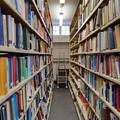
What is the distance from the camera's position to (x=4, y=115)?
1328mm

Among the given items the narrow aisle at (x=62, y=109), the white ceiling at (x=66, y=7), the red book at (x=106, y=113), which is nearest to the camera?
the red book at (x=106, y=113)

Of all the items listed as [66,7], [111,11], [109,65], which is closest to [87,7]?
[111,11]

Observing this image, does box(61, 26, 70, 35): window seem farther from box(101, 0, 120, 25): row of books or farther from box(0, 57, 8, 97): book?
box(0, 57, 8, 97): book

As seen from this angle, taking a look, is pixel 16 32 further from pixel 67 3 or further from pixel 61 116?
pixel 67 3

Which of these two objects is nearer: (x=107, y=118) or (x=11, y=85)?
(x=11, y=85)

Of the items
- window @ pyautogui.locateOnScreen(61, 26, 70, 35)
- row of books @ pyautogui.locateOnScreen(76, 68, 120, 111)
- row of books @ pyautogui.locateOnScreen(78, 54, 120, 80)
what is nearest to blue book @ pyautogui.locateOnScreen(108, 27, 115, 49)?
row of books @ pyautogui.locateOnScreen(78, 54, 120, 80)

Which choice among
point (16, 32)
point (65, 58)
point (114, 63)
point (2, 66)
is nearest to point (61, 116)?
point (114, 63)

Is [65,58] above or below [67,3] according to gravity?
below

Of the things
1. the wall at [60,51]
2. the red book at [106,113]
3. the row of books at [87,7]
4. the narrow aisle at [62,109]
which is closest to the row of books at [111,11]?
the row of books at [87,7]

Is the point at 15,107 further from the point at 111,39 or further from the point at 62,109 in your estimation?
the point at 62,109

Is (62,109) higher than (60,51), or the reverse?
(60,51)

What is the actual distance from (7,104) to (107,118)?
1317mm

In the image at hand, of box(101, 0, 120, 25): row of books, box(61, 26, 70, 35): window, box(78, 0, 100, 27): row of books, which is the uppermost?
box(61, 26, 70, 35): window

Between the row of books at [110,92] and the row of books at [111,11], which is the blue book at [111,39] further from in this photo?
the row of books at [110,92]
